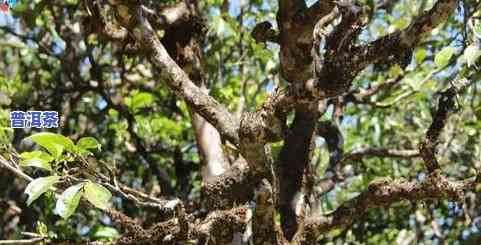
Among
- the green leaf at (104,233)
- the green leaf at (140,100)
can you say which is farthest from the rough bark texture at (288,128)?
the green leaf at (140,100)

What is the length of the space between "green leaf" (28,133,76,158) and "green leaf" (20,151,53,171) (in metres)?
0.03

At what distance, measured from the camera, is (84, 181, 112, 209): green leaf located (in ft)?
6.73

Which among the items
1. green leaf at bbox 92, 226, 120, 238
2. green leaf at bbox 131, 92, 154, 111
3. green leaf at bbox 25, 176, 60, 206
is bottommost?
green leaf at bbox 25, 176, 60, 206

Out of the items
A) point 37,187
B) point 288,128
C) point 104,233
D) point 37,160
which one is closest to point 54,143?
point 37,160

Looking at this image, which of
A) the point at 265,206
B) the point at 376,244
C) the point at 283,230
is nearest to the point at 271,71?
the point at 376,244

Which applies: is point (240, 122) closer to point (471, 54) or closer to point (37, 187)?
point (37, 187)

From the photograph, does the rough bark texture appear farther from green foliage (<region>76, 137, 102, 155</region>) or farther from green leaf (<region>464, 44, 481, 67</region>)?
green foliage (<region>76, 137, 102, 155</region>)

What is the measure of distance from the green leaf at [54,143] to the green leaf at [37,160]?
29mm

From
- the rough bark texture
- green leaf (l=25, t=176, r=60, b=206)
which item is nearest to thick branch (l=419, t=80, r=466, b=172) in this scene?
the rough bark texture

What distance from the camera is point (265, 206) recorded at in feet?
7.69

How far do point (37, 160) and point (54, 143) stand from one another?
68 millimetres

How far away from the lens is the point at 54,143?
7.11 feet

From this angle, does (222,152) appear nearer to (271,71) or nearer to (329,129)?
(329,129)

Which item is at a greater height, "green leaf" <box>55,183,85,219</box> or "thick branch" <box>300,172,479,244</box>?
"thick branch" <box>300,172,479,244</box>
